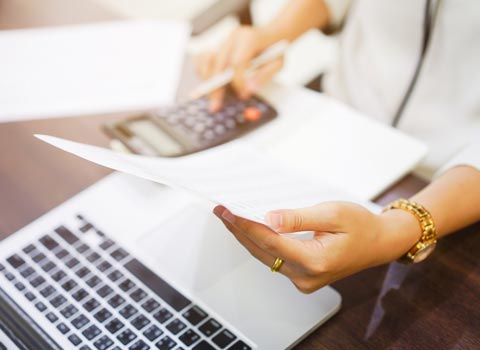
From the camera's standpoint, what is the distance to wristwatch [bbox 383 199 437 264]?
1.81 feet

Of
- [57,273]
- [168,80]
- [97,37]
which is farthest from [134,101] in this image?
[57,273]

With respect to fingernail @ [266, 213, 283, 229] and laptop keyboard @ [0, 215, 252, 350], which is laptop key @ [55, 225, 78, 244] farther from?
fingernail @ [266, 213, 283, 229]

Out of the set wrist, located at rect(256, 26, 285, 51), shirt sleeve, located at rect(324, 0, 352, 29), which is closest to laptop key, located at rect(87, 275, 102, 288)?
wrist, located at rect(256, 26, 285, 51)

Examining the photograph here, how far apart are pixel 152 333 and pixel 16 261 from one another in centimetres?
17

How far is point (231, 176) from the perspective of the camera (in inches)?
20.6

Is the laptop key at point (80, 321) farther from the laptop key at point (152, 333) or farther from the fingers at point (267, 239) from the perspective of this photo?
the fingers at point (267, 239)

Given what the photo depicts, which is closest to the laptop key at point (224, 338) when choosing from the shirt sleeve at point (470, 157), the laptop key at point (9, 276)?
the laptop key at point (9, 276)

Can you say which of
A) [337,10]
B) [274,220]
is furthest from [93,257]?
[337,10]

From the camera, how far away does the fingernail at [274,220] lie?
0.43 m

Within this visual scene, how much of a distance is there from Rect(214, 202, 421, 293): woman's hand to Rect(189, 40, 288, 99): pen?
32 cm

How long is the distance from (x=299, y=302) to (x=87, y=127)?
374 mm

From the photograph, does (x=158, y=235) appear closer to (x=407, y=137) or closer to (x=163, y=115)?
(x=163, y=115)

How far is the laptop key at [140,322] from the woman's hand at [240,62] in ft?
1.06

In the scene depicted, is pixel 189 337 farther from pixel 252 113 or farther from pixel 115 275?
pixel 252 113
